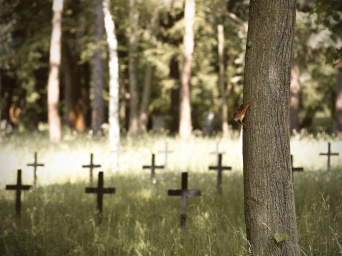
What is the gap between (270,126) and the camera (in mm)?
4445

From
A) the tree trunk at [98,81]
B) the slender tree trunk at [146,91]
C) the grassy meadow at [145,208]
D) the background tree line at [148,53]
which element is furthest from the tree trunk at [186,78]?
the slender tree trunk at [146,91]

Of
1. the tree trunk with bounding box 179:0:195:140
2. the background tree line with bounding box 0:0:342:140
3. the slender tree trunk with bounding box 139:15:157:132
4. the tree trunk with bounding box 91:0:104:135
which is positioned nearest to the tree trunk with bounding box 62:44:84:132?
the background tree line with bounding box 0:0:342:140

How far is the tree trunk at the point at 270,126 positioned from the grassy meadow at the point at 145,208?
1.19 feet

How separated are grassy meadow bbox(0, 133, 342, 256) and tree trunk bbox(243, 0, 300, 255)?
364 mm

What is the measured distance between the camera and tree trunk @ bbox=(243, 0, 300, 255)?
4.44m

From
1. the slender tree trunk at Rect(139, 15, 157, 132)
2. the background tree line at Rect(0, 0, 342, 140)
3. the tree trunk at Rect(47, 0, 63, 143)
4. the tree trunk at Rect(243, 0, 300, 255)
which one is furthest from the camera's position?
the slender tree trunk at Rect(139, 15, 157, 132)

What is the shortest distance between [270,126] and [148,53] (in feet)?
53.8

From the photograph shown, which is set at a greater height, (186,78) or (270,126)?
(186,78)

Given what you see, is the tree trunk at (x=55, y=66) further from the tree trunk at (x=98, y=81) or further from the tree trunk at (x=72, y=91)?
the tree trunk at (x=72, y=91)

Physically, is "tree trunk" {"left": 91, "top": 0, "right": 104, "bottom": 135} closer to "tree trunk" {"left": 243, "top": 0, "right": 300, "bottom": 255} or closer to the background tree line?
the background tree line

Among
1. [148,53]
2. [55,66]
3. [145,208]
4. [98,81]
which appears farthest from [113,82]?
[145,208]

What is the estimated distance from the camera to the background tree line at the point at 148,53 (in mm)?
20000

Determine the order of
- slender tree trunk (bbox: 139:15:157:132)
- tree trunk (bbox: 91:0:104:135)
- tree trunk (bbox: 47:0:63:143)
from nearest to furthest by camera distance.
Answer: tree trunk (bbox: 47:0:63:143)
tree trunk (bbox: 91:0:104:135)
slender tree trunk (bbox: 139:15:157:132)

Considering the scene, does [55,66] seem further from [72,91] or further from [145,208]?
[145,208]
